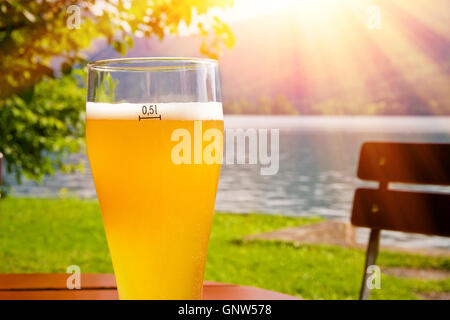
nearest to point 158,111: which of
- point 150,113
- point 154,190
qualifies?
point 150,113

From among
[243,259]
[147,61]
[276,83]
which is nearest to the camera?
[147,61]

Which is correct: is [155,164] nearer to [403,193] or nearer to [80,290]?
[80,290]

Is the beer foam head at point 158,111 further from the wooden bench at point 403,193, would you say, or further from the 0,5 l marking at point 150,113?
the wooden bench at point 403,193

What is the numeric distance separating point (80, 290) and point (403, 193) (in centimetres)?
225

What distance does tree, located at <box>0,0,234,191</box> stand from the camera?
364 cm

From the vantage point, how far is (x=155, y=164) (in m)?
0.83

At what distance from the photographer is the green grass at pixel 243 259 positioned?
5820 mm

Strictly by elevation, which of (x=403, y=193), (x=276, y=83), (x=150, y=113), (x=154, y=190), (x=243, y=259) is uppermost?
(x=150, y=113)

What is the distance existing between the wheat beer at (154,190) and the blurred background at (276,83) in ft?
0.43

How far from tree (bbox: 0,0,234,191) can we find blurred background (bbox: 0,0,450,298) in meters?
0.01

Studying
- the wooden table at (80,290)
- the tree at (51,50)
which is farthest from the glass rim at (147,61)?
the tree at (51,50)

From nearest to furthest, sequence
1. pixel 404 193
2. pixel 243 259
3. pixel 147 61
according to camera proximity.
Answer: pixel 147 61 → pixel 404 193 → pixel 243 259

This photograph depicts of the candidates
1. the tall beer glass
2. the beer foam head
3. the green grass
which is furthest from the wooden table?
the green grass

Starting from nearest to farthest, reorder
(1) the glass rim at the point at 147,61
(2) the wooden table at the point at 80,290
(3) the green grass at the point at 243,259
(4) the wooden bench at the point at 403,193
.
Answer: (1) the glass rim at the point at 147,61, (2) the wooden table at the point at 80,290, (4) the wooden bench at the point at 403,193, (3) the green grass at the point at 243,259
